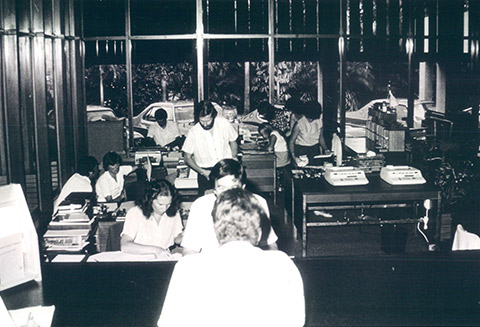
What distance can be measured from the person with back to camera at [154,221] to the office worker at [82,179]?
1.47 metres

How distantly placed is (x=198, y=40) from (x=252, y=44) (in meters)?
2.15

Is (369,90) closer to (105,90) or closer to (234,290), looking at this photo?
(105,90)

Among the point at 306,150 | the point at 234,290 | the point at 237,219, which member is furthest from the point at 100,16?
the point at 234,290

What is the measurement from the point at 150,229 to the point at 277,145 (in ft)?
12.7

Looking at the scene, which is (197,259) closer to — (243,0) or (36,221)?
(36,221)

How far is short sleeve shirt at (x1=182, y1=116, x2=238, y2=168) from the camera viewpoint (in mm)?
6273

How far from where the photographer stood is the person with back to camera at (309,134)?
314 inches

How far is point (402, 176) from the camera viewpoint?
5516mm

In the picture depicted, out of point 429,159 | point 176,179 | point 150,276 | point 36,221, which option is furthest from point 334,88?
point 150,276

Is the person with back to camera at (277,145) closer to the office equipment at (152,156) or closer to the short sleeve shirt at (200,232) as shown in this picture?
the office equipment at (152,156)

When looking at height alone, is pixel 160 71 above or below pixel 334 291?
above

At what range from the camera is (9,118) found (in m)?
5.09

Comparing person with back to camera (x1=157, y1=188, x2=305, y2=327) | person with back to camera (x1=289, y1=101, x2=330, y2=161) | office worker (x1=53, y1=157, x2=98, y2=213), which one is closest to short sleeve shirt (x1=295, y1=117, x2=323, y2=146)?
person with back to camera (x1=289, y1=101, x2=330, y2=161)

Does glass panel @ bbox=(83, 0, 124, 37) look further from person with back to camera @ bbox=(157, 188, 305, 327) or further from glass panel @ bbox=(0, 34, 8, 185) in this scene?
person with back to camera @ bbox=(157, 188, 305, 327)
